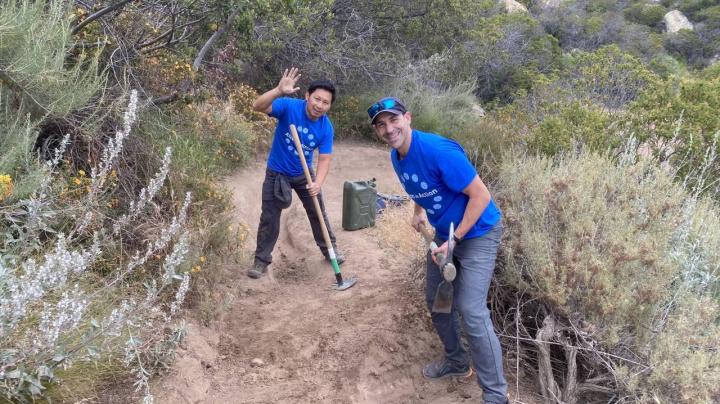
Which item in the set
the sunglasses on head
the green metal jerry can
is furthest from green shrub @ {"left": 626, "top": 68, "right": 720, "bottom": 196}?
the sunglasses on head

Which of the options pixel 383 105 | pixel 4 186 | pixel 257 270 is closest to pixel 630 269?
pixel 383 105

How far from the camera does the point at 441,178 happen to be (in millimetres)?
3199

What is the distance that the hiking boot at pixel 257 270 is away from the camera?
210 inches

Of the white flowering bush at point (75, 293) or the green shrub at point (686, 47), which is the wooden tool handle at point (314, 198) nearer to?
the white flowering bush at point (75, 293)

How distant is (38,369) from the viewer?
2396mm

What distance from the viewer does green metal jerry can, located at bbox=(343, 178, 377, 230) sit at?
21.9ft

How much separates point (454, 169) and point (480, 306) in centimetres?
78

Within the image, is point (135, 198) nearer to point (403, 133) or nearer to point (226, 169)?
point (403, 133)

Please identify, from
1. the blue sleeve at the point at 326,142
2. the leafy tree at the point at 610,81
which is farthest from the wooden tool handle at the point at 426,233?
the leafy tree at the point at 610,81

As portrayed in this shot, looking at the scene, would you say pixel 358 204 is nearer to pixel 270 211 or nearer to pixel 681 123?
pixel 270 211

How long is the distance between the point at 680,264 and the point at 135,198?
392 centimetres

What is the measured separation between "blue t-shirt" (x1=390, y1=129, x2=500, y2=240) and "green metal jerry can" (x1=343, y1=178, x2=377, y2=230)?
10.7 ft

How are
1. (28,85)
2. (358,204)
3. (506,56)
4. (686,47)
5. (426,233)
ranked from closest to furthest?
(426,233)
(28,85)
(358,204)
(506,56)
(686,47)

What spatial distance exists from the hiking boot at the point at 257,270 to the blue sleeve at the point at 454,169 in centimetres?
275
